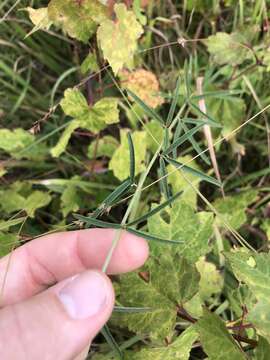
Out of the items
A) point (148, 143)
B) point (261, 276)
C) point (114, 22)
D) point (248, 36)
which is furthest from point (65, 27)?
point (261, 276)

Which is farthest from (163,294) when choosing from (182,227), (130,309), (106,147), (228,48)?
(228,48)

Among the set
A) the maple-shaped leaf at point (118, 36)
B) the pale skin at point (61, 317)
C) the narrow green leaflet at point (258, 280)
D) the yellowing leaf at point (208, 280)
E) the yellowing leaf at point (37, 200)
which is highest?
the maple-shaped leaf at point (118, 36)

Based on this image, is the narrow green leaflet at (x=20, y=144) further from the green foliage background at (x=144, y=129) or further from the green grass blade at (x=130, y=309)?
the green grass blade at (x=130, y=309)

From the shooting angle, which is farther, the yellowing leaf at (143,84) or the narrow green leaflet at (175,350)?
the yellowing leaf at (143,84)

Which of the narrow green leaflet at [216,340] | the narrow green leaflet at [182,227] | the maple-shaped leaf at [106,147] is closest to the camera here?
the narrow green leaflet at [216,340]

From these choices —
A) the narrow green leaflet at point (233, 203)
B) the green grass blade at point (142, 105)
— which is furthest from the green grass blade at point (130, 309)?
the narrow green leaflet at point (233, 203)

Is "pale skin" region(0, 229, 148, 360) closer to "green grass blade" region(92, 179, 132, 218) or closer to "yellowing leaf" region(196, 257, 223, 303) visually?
"green grass blade" region(92, 179, 132, 218)

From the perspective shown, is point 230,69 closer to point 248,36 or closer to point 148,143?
point 248,36
